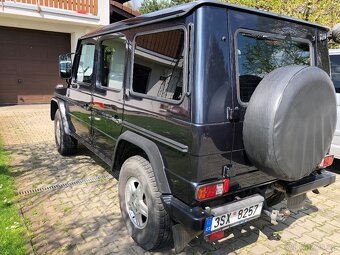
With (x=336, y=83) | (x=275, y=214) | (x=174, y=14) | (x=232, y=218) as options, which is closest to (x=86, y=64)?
(x=174, y=14)

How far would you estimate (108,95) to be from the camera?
3697mm

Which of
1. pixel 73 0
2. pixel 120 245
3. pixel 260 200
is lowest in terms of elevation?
pixel 120 245

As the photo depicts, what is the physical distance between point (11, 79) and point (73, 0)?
3.68m

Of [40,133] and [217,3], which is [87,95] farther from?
[40,133]

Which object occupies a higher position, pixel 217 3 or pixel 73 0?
pixel 73 0

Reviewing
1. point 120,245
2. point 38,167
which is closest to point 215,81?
point 120,245

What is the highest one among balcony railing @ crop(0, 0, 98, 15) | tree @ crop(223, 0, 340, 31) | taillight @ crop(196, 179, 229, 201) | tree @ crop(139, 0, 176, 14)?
tree @ crop(139, 0, 176, 14)

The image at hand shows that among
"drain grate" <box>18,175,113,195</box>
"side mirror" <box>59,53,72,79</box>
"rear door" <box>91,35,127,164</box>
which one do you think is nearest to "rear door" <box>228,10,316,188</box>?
"rear door" <box>91,35,127,164</box>

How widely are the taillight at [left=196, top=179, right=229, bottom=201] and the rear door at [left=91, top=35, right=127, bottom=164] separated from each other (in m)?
1.34

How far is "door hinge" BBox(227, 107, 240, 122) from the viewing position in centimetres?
244

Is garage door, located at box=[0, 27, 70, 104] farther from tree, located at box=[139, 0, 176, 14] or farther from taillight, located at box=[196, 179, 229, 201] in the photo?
tree, located at box=[139, 0, 176, 14]

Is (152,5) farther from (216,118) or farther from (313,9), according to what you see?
(216,118)

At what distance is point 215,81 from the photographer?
2.36m

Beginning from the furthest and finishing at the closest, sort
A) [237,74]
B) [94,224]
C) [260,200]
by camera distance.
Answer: [94,224], [260,200], [237,74]
